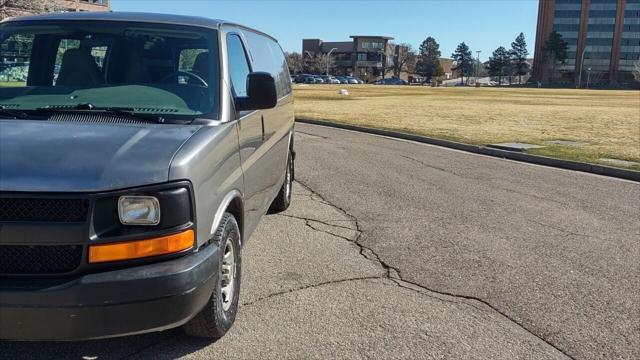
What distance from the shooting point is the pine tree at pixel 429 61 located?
495ft

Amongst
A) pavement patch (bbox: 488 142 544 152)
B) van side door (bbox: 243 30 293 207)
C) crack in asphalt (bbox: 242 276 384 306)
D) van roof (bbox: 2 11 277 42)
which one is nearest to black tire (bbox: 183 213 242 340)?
crack in asphalt (bbox: 242 276 384 306)

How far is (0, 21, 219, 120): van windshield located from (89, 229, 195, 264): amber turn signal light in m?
0.97

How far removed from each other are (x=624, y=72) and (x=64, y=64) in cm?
14310

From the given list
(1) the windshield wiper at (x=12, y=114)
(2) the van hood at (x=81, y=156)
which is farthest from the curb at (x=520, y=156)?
(1) the windshield wiper at (x=12, y=114)

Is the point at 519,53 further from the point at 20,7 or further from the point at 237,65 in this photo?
the point at 237,65

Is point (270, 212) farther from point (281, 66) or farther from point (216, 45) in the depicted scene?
point (216, 45)

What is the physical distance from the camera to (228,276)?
3.52m

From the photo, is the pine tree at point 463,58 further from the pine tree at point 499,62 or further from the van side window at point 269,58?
the van side window at point 269,58

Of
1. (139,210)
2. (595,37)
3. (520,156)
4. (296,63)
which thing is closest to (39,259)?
(139,210)

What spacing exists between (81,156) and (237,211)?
125 cm

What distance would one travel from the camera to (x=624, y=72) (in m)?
126

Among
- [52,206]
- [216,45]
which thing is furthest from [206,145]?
[216,45]

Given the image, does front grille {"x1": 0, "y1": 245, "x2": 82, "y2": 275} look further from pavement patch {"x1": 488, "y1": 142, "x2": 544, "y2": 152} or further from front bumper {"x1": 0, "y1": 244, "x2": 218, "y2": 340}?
pavement patch {"x1": 488, "y1": 142, "x2": 544, "y2": 152}

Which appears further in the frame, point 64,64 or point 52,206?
point 64,64
